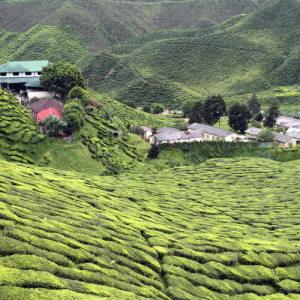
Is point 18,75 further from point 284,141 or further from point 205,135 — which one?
point 284,141

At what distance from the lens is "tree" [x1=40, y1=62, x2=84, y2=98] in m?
75.8

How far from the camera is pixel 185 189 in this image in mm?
53969

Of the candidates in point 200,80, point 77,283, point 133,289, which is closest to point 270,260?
point 133,289

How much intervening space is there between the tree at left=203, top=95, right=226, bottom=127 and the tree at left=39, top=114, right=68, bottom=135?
208 feet

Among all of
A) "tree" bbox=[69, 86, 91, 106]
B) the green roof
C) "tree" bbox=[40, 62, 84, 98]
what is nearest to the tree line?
"tree" bbox=[40, 62, 84, 98]

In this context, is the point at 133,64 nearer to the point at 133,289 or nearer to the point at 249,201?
the point at 249,201

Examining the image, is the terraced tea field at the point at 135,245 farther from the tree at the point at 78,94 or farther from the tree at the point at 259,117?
the tree at the point at 259,117

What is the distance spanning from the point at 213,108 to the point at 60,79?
54.3m

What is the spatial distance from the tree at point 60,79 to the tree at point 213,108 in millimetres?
49155

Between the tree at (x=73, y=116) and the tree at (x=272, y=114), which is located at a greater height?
the tree at (x=73, y=116)

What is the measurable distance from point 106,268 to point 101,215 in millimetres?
8569

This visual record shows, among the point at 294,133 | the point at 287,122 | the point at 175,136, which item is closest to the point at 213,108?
the point at 294,133

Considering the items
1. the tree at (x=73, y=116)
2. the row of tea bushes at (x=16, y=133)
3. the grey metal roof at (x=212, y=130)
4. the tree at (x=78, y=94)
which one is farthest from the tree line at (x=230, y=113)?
the row of tea bushes at (x=16, y=133)

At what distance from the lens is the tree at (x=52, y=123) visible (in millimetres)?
56812
